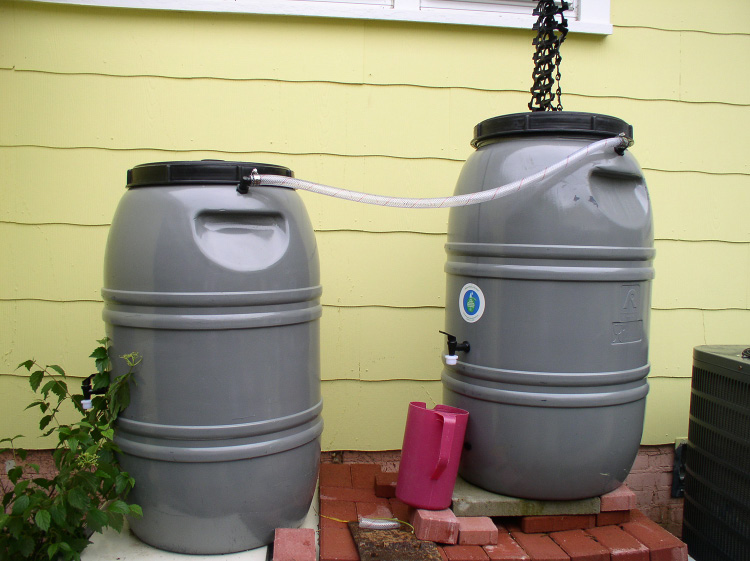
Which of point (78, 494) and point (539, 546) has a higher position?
Result: point (78, 494)

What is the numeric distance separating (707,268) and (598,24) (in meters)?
1.20

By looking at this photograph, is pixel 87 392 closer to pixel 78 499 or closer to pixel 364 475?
pixel 78 499

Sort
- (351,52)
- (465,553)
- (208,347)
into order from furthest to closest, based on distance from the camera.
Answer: (351,52) → (465,553) → (208,347)

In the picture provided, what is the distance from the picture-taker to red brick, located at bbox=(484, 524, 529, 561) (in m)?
1.79

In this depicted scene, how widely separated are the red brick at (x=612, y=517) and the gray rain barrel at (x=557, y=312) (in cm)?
10

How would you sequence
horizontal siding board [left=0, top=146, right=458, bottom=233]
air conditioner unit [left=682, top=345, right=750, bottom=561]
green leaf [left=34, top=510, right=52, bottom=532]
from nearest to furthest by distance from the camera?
green leaf [left=34, top=510, right=52, bottom=532] < air conditioner unit [left=682, top=345, right=750, bottom=561] < horizontal siding board [left=0, top=146, right=458, bottom=233]

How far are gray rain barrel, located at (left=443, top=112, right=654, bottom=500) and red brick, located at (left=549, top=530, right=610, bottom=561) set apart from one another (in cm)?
12

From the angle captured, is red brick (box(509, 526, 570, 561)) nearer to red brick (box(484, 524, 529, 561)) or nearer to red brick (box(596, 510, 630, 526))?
red brick (box(484, 524, 529, 561))

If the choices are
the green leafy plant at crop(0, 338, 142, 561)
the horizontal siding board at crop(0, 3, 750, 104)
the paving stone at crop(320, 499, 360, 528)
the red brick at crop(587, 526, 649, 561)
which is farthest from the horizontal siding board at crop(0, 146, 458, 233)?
the red brick at crop(587, 526, 649, 561)

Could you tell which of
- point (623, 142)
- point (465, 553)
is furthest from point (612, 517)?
point (623, 142)

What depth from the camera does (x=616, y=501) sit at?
2.00 meters

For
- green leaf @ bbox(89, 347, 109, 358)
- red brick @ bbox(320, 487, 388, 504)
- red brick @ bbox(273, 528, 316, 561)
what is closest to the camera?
red brick @ bbox(273, 528, 316, 561)

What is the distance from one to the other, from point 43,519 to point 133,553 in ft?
1.08

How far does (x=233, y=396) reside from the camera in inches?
68.2
